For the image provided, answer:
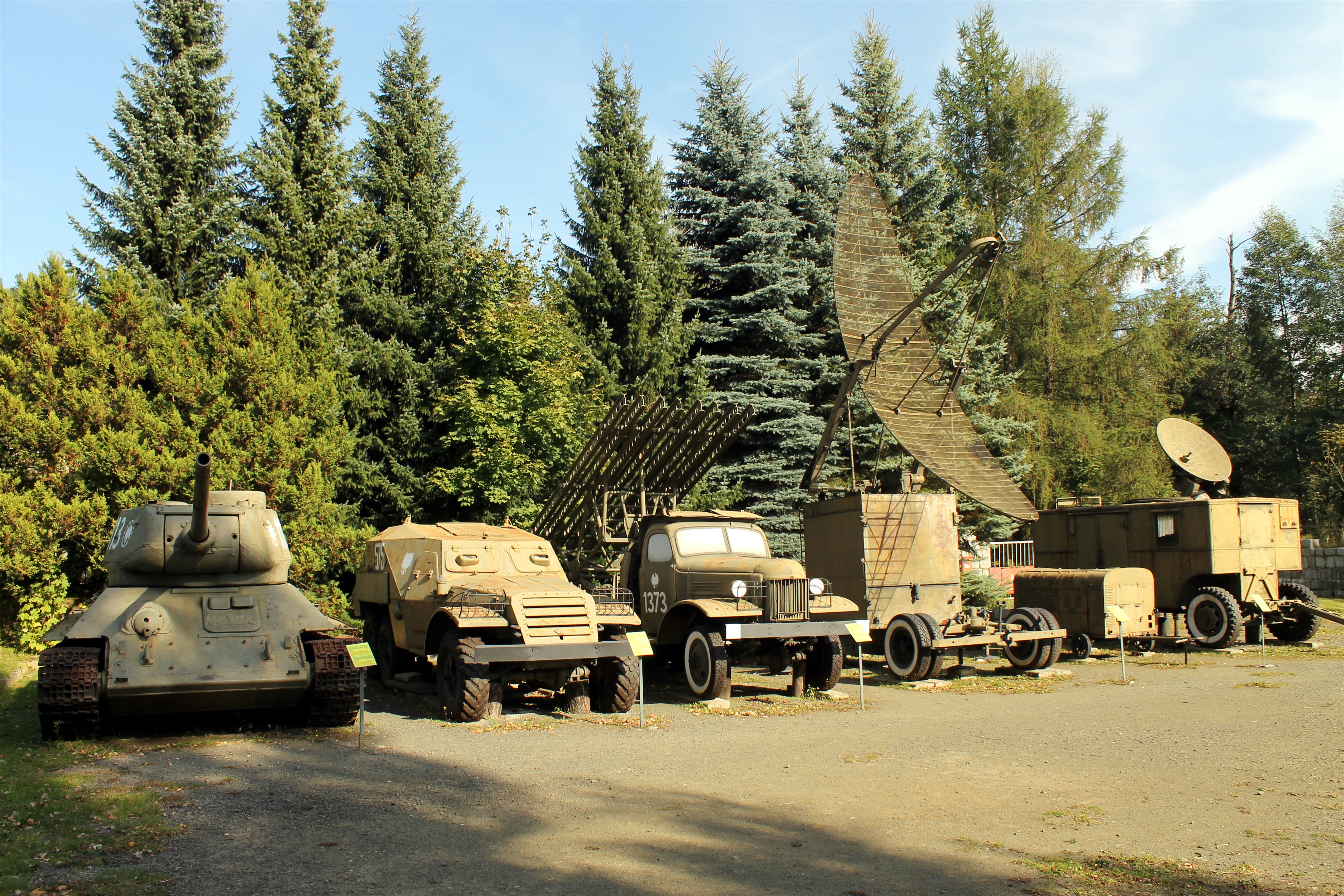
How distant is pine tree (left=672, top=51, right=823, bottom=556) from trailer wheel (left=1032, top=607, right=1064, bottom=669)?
7.93 meters

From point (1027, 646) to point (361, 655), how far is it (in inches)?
392

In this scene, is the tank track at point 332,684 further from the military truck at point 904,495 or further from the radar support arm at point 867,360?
the radar support arm at point 867,360

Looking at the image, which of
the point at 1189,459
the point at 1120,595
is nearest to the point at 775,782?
the point at 1120,595

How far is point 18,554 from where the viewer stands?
14.3 m

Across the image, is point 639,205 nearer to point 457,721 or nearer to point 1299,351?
point 457,721

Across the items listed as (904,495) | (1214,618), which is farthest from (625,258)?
(1214,618)

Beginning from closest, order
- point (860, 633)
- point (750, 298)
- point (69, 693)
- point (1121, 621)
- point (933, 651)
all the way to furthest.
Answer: point (69, 693) < point (860, 633) < point (933, 651) < point (1121, 621) < point (750, 298)

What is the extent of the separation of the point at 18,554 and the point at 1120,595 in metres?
16.7

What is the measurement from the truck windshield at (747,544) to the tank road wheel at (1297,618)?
10.9m

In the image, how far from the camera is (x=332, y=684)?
9773mm

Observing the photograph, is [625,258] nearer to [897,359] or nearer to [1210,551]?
[897,359]

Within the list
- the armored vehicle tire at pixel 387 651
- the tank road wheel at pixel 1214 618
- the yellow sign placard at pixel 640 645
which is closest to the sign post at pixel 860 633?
the yellow sign placard at pixel 640 645

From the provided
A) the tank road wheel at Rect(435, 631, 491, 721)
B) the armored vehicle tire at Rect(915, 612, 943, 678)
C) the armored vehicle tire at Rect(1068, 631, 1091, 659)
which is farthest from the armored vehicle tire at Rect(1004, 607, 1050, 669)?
the tank road wheel at Rect(435, 631, 491, 721)

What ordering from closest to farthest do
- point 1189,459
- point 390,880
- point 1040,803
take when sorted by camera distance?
point 390,880
point 1040,803
point 1189,459
